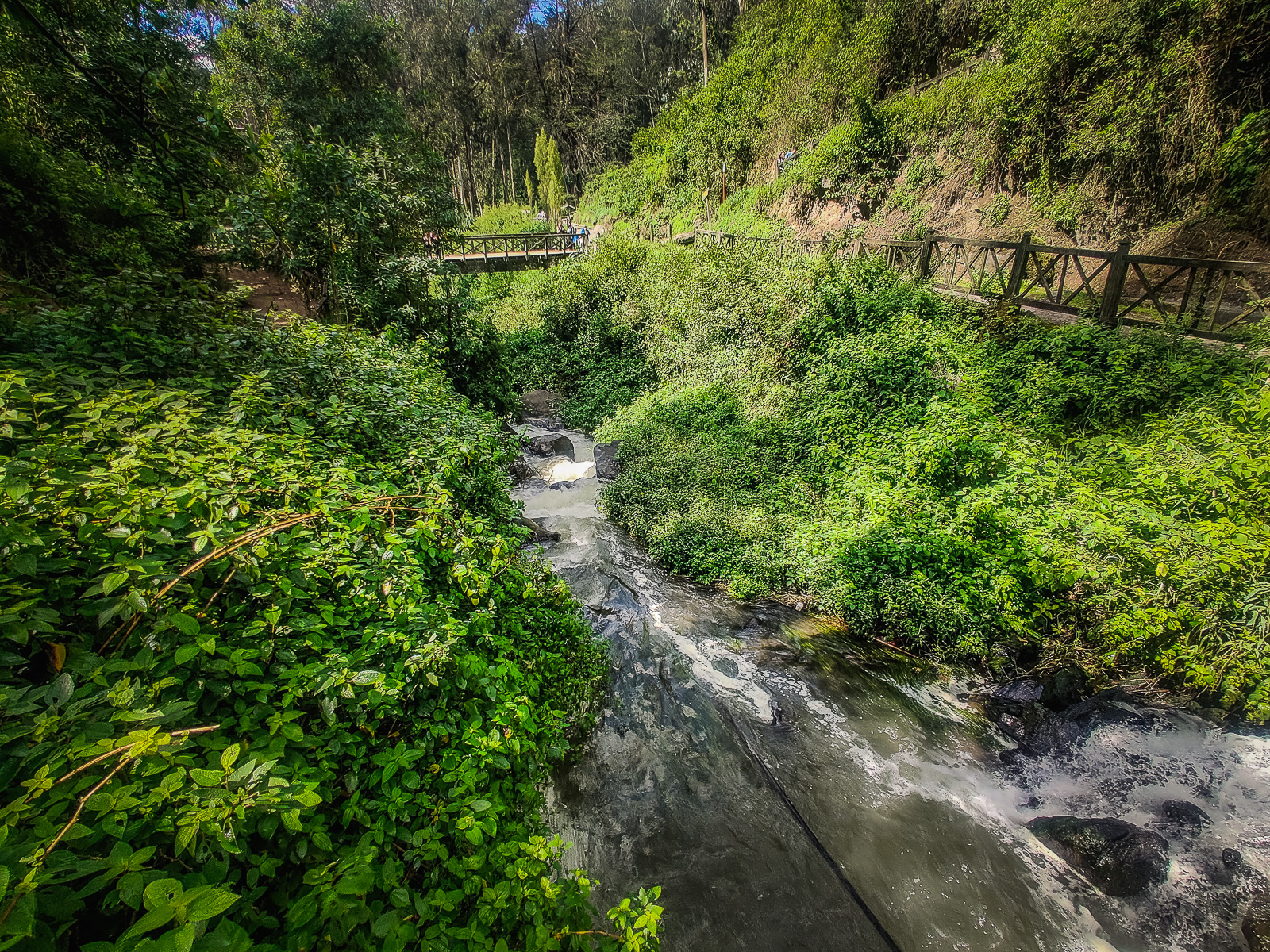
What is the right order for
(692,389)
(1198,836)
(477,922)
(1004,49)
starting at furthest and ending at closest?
(1004,49) → (692,389) → (1198,836) → (477,922)

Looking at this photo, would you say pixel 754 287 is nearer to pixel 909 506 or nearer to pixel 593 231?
pixel 909 506

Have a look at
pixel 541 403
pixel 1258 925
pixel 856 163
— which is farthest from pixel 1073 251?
pixel 856 163

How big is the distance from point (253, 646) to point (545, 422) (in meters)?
14.6

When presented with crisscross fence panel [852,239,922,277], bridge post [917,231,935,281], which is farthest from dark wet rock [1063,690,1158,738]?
bridge post [917,231,935,281]

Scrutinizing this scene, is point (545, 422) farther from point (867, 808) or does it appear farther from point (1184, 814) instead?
point (1184, 814)

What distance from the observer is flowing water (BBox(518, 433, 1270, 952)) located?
396 cm

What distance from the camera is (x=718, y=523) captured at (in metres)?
8.89

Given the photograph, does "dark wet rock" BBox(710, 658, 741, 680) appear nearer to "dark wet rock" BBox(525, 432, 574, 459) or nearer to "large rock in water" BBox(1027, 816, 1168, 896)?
"large rock in water" BBox(1027, 816, 1168, 896)

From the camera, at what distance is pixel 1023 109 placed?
46.2ft

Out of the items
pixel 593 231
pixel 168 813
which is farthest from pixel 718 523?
pixel 593 231

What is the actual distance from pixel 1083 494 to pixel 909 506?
72.9 inches

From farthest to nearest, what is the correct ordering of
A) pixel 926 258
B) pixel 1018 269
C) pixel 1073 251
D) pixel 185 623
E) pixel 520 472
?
pixel 520 472
pixel 926 258
pixel 1018 269
pixel 1073 251
pixel 185 623

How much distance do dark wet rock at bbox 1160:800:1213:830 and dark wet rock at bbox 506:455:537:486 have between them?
10740 mm

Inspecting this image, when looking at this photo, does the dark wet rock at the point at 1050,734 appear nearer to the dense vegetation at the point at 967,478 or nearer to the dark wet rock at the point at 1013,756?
the dark wet rock at the point at 1013,756
